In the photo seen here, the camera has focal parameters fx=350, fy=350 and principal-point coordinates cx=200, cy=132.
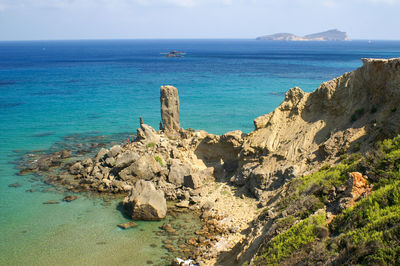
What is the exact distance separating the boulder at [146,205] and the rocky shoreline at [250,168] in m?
0.06

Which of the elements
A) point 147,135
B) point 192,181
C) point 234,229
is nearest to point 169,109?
point 147,135

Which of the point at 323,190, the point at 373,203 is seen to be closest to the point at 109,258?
the point at 323,190

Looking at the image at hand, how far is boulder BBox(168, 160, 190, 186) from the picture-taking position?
25.3m

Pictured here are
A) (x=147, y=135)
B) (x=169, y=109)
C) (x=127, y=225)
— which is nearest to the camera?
(x=127, y=225)

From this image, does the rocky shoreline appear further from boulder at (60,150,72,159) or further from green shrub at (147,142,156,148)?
boulder at (60,150,72,159)

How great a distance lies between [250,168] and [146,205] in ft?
24.7

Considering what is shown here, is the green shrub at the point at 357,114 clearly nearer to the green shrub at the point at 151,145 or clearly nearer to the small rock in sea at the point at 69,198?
the green shrub at the point at 151,145

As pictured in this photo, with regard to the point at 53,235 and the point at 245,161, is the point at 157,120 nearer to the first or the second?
the point at 245,161

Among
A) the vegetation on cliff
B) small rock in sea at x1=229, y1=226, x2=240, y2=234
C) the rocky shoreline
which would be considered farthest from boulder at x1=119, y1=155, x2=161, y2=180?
the vegetation on cliff

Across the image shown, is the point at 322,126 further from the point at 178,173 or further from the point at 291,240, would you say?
the point at 291,240

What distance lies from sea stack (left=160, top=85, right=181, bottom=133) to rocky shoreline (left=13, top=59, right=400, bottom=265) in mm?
6354

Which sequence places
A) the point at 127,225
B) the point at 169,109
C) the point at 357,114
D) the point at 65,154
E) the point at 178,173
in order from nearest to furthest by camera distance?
the point at 127,225 → the point at 357,114 → the point at 178,173 → the point at 65,154 → the point at 169,109

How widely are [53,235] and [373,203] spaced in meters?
16.6

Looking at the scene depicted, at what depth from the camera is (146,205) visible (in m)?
20.8
